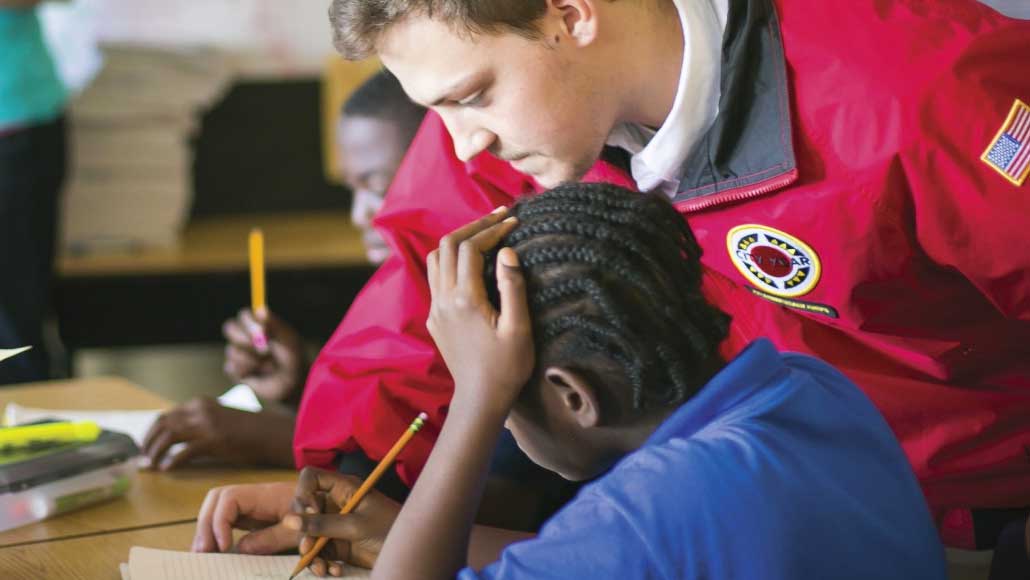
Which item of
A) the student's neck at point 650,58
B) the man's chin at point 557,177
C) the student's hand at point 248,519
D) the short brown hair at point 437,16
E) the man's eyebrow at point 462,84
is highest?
the short brown hair at point 437,16

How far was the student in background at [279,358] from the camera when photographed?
139 centimetres

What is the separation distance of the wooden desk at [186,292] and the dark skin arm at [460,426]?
211cm

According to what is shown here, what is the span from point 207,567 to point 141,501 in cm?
24

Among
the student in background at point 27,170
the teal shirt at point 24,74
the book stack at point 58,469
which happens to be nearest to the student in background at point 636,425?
the book stack at point 58,469

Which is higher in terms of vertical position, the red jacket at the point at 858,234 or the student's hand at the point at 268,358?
the red jacket at the point at 858,234

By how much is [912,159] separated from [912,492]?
0.90ft

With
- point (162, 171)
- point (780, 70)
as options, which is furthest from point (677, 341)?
point (162, 171)

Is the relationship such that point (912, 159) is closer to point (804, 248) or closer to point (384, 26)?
point (804, 248)

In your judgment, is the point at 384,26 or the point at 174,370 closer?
the point at 384,26

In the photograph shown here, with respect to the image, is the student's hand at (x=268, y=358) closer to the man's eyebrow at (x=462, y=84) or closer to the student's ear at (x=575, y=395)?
the man's eyebrow at (x=462, y=84)

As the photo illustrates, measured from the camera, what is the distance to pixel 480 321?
3.01 feet

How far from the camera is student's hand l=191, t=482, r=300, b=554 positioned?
1.12 m

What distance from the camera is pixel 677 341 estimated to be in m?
0.88

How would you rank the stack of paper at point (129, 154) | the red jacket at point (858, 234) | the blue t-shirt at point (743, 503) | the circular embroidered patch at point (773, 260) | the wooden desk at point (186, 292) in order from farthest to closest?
the stack of paper at point (129, 154) < the wooden desk at point (186, 292) < the circular embroidered patch at point (773, 260) < the red jacket at point (858, 234) < the blue t-shirt at point (743, 503)
